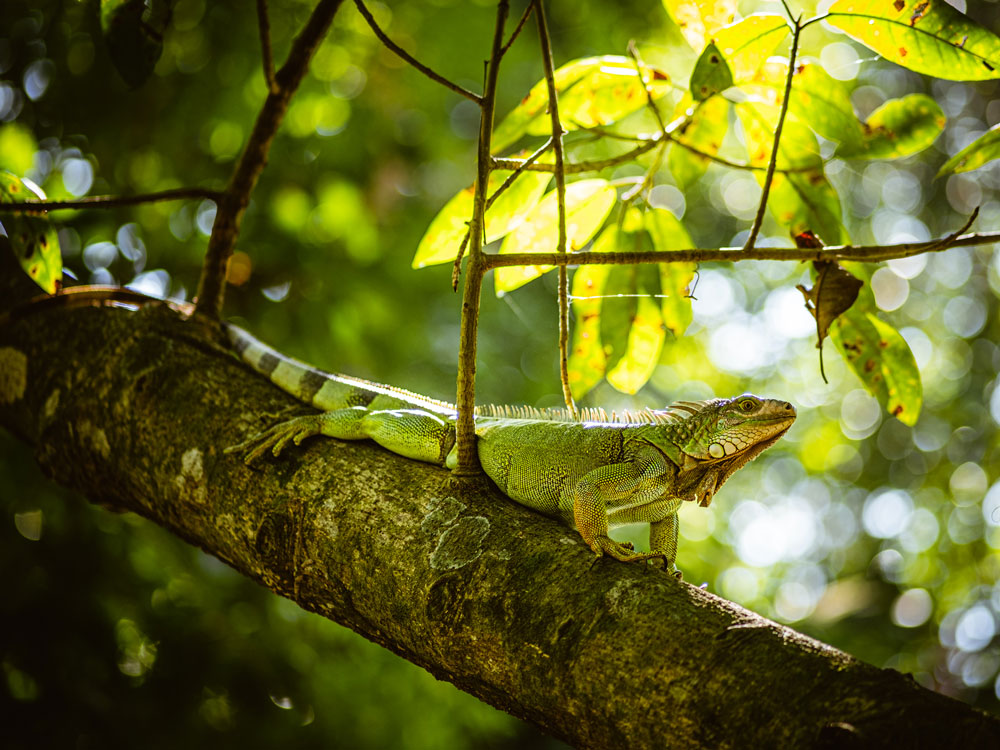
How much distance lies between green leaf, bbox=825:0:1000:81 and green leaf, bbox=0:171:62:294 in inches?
117

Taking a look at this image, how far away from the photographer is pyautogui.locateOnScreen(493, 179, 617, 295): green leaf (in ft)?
10.3

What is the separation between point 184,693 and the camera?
4.66m

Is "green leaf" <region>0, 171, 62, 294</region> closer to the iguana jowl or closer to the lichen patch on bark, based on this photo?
the lichen patch on bark

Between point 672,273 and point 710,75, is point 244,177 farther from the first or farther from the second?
point 710,75

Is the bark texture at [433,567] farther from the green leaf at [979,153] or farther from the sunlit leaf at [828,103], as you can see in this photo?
the sunlit leaf at [828,103]

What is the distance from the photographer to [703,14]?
8.73 ft

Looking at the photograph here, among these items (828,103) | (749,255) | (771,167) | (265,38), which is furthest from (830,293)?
(265,38)

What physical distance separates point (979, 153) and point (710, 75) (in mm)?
891

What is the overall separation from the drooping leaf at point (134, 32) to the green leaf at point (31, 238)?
0.61 metres

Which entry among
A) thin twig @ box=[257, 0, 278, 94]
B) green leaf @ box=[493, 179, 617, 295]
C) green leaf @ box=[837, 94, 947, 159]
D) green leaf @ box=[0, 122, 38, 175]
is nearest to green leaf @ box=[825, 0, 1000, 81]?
green leaf @ box=[837, 94, 947, 159]

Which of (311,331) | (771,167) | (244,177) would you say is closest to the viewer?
(771,167)

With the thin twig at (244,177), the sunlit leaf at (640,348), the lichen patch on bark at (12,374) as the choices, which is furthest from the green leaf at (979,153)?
the lichen patch on bark at (12,374)

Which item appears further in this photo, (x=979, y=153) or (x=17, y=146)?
(x=17, y=146)

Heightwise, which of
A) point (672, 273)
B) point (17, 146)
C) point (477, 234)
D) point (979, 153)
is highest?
point (979, 153)
